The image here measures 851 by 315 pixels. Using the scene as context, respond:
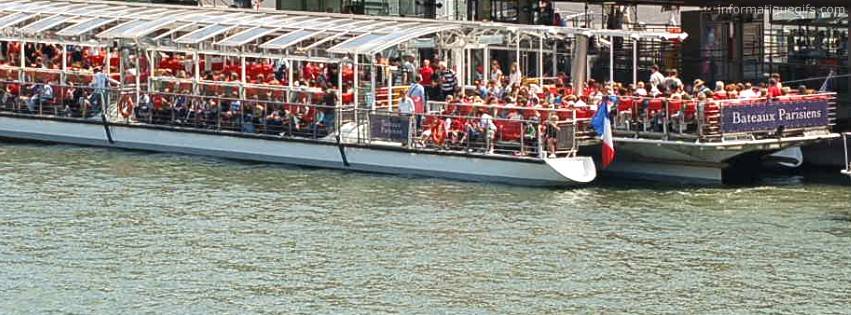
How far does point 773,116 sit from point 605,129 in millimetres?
3032

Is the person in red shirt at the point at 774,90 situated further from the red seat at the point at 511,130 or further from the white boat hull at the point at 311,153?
the red seat at the point at 511,130

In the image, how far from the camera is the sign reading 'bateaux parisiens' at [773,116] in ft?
146

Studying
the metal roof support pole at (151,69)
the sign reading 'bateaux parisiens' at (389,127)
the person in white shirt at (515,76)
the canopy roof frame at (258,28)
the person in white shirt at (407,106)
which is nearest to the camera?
the sign reading 'bateaux parisiens' at (389,127)

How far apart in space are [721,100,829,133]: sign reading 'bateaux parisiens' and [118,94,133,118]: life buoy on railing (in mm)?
13000

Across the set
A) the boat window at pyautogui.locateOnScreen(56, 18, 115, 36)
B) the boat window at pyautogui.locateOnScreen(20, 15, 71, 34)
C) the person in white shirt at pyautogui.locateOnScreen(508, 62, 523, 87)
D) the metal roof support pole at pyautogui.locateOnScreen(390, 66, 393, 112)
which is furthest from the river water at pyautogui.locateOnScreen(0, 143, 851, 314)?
the boat window at pyautogui.locateOnScreen(20, 15, 71, 34)

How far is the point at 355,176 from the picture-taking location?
46344 millimetres

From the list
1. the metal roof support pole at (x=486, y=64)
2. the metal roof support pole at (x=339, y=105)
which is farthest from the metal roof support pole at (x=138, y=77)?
the metal roof support pole at (x=486, y=64)

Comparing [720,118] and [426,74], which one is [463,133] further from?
[720,118]

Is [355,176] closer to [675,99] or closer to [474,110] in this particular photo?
[474,110]

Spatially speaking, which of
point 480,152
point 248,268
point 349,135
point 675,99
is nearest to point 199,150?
point 349,135

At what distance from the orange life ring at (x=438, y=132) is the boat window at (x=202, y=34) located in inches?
236

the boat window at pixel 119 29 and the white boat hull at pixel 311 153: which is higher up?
the boat window at pixel 119 29

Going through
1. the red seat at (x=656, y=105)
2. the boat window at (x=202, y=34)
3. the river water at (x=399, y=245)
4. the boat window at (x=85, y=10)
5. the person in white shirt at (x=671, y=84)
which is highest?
the boat window at (x=85, y=10)

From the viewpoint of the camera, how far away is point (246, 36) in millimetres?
49656
